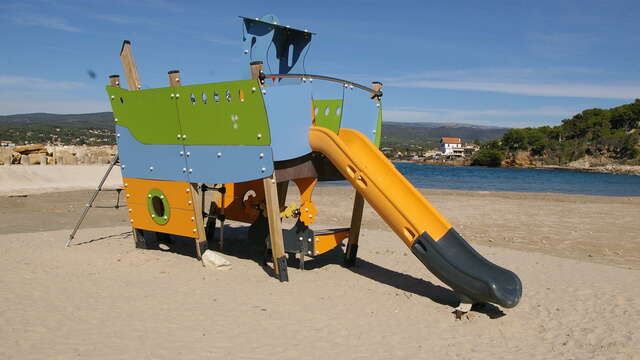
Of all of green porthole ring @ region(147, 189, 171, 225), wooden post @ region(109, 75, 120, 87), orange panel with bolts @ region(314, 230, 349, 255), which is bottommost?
orange panel with bolts @ region(314, 230, 349, 255)

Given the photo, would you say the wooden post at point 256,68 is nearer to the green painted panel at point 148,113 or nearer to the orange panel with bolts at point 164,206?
the green painted panel at point 148,113

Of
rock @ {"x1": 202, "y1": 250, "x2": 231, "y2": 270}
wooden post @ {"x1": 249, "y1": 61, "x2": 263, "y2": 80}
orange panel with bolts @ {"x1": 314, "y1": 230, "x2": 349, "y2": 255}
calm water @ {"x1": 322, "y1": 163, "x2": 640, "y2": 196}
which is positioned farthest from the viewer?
calm water @ {"x1": 322, "y1": 163, "x2": 640, "y2": 196}

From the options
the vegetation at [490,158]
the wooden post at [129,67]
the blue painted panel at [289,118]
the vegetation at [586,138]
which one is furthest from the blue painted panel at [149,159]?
the vegetation at [490,158]

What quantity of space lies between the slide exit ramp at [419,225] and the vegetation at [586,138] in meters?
80.3

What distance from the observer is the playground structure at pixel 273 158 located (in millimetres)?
6621

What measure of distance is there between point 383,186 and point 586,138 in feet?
296

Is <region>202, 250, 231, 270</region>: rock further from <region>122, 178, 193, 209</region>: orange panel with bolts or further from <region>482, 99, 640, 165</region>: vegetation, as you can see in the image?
<region>482, 99, 640, 165</region>: vegetation

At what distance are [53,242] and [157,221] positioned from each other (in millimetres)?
2830

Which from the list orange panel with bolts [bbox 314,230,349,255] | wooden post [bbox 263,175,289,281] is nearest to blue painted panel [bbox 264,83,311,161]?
wooden post [bbox 263,175,289,281]

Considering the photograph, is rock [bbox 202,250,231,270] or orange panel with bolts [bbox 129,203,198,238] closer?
rock [bbox 202,250,231,270]

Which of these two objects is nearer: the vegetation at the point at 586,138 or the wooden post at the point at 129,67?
the wooden post at the point at 129,67

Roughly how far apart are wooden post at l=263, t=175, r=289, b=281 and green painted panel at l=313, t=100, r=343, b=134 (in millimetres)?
1295

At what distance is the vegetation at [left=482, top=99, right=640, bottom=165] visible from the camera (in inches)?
3083

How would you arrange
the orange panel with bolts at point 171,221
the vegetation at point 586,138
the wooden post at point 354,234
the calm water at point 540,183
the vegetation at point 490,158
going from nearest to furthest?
the orange panel with bolts at point 171,221, the wooden post at point 354,234, the calm water at point 540,183, the vegetation at point 586,138, the vegetation at point 490,158
